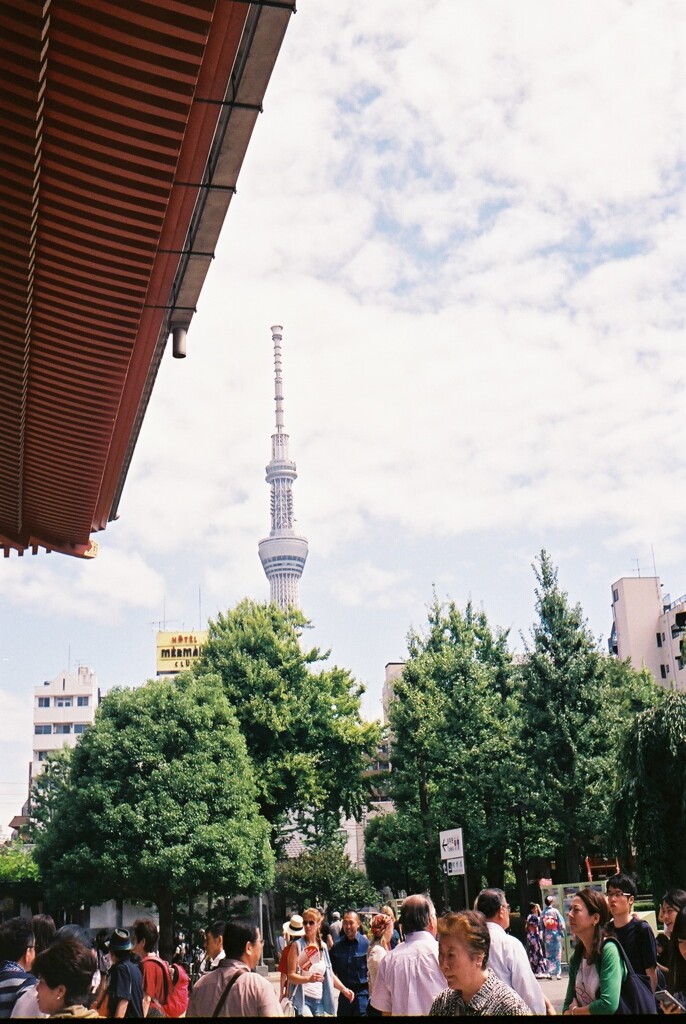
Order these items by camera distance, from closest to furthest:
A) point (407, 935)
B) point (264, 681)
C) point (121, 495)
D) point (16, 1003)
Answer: point (16, 1003) < point (407, 935) < point (121, 495) < point (264, 681)

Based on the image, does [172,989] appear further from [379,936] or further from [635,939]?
[635,939]

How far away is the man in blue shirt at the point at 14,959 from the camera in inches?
217

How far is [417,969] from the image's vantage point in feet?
19.6

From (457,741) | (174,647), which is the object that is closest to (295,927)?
(457,741)

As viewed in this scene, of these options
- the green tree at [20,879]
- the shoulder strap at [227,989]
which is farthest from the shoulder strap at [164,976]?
the green tree at [20,879]

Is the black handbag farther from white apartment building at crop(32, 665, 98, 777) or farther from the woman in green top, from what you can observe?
white apartment building at crop(32, 665, 98, 777)

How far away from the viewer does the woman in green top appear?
548 centimetres

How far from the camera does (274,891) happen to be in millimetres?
48531

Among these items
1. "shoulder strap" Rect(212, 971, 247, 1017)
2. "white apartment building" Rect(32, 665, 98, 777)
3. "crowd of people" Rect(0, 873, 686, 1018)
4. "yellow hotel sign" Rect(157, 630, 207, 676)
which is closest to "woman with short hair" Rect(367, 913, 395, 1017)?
"crowd of people" Rect(0, 873, 686, 1018)

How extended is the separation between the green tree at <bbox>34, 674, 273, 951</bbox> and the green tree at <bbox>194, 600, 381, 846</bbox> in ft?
9.97

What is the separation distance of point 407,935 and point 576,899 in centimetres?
109

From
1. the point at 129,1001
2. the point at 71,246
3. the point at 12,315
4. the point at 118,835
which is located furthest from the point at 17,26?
the point at 118,835

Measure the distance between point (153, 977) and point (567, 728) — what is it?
25084 mm

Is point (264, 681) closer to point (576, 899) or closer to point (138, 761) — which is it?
point (138, 761)
